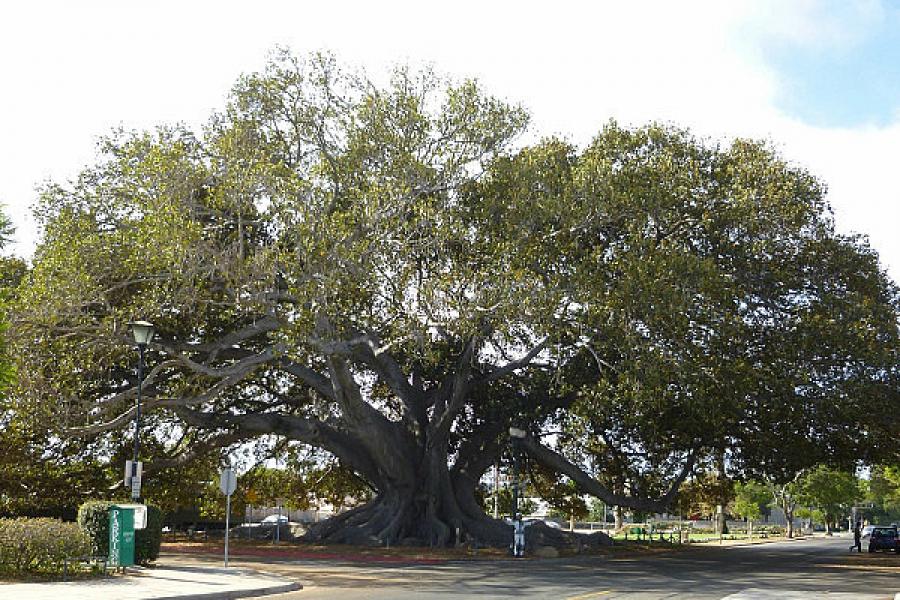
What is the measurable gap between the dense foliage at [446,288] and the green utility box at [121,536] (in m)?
6.98

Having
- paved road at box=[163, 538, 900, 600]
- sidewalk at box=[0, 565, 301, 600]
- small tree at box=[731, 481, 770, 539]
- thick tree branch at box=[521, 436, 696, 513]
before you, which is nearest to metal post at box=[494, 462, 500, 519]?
thick tree branch at box=[521, 436, 696, 513]

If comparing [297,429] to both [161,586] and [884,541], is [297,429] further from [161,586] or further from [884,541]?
[884,541]

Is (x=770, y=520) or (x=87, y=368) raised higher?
(x=87, y=368)

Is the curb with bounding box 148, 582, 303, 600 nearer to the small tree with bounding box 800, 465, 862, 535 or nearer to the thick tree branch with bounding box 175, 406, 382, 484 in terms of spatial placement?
the thick tree branch with bounding box 175, 406, 382, 484

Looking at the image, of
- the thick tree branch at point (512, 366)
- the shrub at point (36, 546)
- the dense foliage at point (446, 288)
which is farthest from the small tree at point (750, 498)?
the shrub at point (36, 546)

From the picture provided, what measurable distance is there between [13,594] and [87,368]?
15.1 meters

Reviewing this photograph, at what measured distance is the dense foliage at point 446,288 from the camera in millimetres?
26266

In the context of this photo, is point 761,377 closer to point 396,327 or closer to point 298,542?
point 396,327

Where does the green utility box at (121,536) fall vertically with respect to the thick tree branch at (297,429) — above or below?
below

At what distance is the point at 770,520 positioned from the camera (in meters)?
147

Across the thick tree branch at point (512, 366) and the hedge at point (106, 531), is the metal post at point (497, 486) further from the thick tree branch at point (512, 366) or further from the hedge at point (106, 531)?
the hedge at point (106, 531)

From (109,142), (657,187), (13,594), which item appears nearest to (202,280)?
(109,142)

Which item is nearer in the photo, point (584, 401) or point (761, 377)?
point (761, 377)

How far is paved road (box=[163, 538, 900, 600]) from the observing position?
17688 mm
